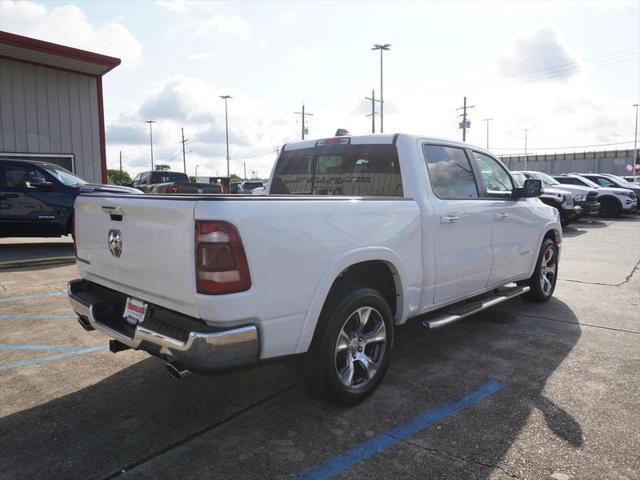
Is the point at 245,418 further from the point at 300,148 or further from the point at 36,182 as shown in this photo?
the point at 36,182

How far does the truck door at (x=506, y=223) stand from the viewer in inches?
185

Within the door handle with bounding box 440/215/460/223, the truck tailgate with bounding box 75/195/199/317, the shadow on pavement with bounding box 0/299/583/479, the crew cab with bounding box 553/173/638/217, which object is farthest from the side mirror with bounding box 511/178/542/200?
the crew cab with bounding box 553/173/638/217

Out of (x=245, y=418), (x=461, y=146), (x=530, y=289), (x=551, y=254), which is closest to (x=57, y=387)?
A: (x=245, y=418)

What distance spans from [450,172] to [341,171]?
96 centimetres

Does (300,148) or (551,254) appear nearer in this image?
(300,148)

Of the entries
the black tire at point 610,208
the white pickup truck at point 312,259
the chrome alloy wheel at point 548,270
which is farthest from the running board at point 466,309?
the black tire at point 610,208

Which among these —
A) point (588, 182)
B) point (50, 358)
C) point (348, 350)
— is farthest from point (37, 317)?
point (588, 182)

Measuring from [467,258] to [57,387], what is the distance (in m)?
3.41

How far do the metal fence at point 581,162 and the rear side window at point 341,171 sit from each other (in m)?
71.4

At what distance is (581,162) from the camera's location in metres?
73.8

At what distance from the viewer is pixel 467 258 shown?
423 cm

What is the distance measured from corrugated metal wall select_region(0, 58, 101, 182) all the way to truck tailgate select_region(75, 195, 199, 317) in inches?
446

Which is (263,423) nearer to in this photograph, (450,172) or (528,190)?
(450,172)

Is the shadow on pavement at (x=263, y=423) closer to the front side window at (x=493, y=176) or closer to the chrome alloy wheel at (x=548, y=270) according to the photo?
the front side window at (x=493, y=176)
